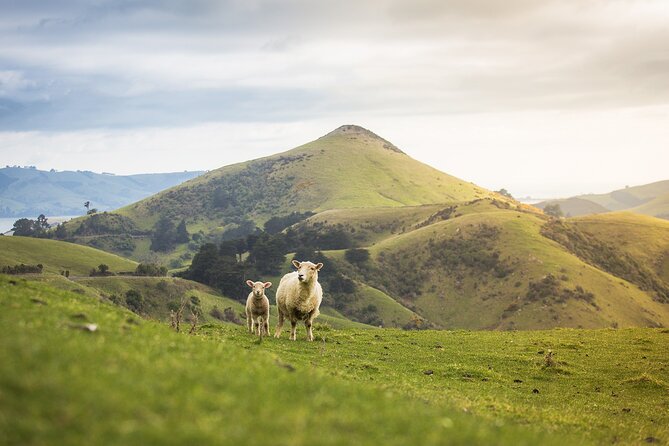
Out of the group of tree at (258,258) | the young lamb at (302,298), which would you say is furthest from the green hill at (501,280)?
the young lamb at (302,298)

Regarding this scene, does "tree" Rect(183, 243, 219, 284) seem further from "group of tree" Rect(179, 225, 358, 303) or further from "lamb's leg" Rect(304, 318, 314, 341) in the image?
"lamb's leg" Rect(304, 318, 314, 341)

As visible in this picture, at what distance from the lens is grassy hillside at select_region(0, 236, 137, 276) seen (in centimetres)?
11232

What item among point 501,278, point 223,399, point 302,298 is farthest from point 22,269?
point 223,399

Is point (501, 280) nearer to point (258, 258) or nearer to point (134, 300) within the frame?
point (258, 258)

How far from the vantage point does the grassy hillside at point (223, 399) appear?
819cm

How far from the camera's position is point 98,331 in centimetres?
1358

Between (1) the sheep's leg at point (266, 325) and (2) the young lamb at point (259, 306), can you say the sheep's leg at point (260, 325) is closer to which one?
(2) the young lamb at point (259, 306)

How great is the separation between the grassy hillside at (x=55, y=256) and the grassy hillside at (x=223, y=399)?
9968 cm

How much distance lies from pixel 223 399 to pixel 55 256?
5071 inches

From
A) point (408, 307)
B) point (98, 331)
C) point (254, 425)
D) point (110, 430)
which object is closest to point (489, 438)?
point (254, 425)

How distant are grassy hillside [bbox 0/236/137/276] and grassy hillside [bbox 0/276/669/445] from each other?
99676 mm

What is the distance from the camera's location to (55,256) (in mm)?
123875

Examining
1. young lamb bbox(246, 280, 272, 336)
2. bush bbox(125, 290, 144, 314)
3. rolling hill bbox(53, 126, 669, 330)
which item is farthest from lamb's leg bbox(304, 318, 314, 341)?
rolling hill bbox(53, 126, 669, 330)

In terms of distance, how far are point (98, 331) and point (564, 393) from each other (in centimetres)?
1982
